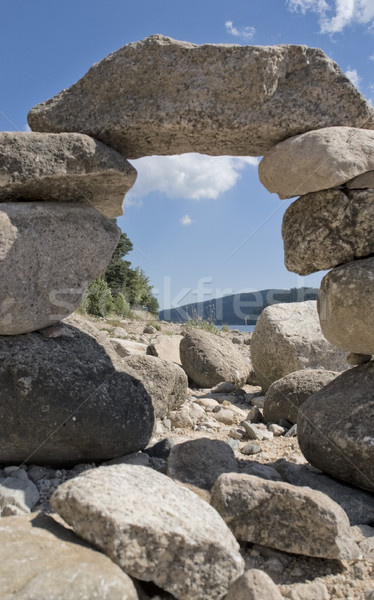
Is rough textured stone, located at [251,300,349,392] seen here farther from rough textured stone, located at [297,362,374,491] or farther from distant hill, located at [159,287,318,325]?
rough textured stone, located at [297,362,374,491]

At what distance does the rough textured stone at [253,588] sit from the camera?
90.7 inches

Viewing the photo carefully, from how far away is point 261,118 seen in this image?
4.33 m

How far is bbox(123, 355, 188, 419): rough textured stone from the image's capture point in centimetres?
597

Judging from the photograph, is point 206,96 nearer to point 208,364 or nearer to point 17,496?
point 17,496

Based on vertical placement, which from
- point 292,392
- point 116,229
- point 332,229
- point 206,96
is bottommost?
point 292,392

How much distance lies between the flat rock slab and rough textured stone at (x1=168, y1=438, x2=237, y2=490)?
2.56 metres

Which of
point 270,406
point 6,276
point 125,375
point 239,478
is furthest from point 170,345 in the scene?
point 239,478

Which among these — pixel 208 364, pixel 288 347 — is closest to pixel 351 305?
pixel 288 347

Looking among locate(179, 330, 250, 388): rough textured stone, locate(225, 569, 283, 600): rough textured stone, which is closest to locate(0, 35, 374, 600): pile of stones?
locate(225, 569, 283, 600): rough textured stone

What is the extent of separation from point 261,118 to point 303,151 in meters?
0.47

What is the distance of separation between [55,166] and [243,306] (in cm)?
453

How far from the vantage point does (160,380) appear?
20.0 ft

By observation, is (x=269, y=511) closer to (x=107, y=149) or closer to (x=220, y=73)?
(x=107, y=149)

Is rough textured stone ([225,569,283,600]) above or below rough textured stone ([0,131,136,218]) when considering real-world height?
below
